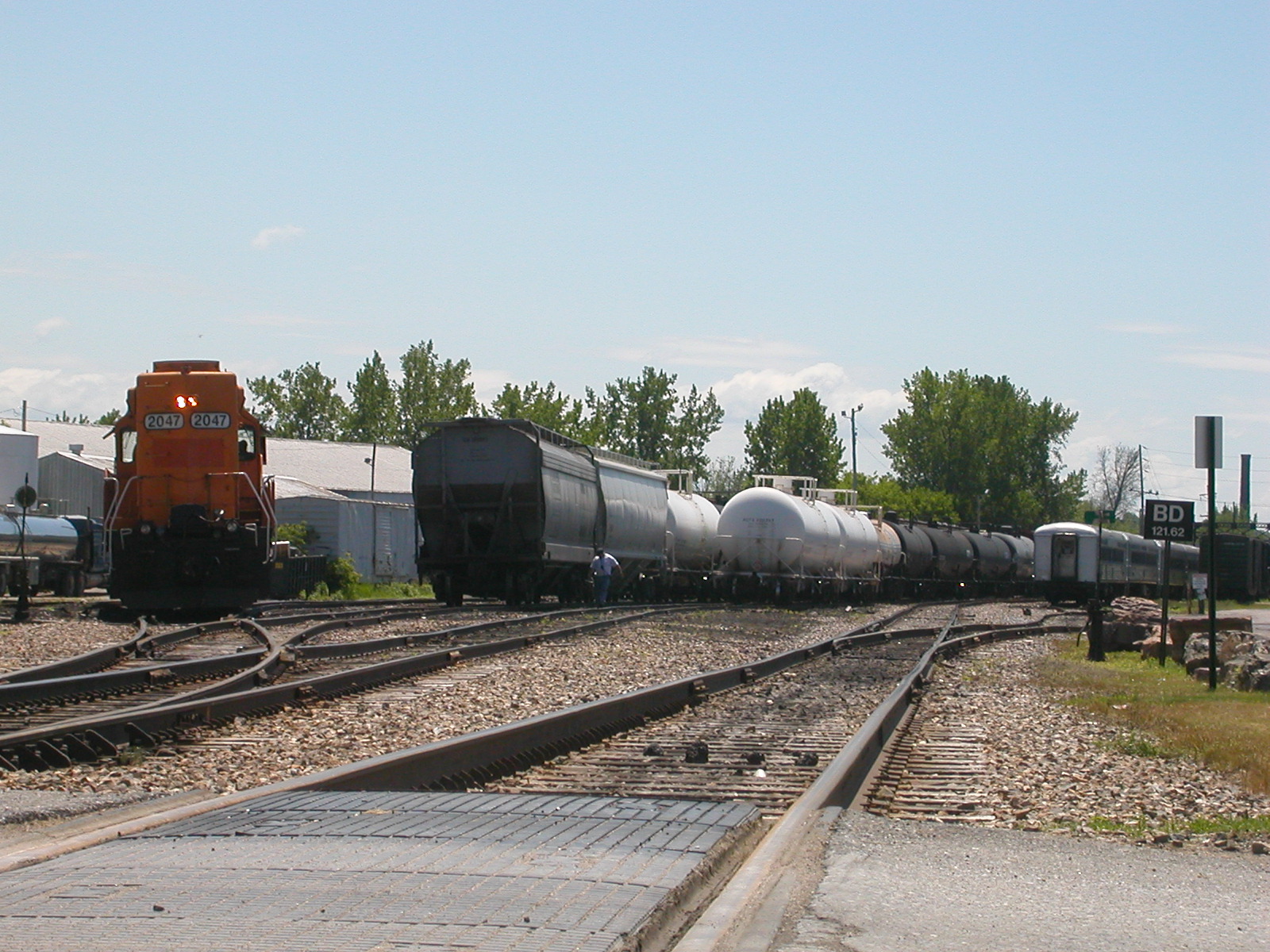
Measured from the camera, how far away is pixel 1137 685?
16938 mm

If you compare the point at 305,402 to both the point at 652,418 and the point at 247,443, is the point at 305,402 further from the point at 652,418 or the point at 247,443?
the point at 247,443

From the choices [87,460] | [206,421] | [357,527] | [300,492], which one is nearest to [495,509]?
[206,421]

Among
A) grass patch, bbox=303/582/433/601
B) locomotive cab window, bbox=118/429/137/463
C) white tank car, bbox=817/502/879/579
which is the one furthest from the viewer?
white tank car, bbox=817/502/879/579

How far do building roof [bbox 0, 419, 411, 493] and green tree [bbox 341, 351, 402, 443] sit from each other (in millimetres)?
30798

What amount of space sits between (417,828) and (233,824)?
2.67ft

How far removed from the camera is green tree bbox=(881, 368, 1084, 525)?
119500 mm

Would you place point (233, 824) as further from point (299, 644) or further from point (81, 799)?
point (299, 644)

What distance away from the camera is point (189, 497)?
22453mm

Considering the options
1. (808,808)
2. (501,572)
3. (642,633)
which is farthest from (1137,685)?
(501,572)

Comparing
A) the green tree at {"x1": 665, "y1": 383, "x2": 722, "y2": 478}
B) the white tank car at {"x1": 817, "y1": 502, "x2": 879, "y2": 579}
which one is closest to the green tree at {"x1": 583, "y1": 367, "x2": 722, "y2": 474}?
the green tree at {"x1": 665, "y1": 383, "x2": 722, "y2": 478}

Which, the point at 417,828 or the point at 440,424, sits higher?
the point at 440,424

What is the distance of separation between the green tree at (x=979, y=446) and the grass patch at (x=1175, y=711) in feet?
328

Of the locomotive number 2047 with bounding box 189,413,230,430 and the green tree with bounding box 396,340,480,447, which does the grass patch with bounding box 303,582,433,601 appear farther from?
the green tree with bounding box 396,340,480,447

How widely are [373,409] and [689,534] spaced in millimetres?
71523
